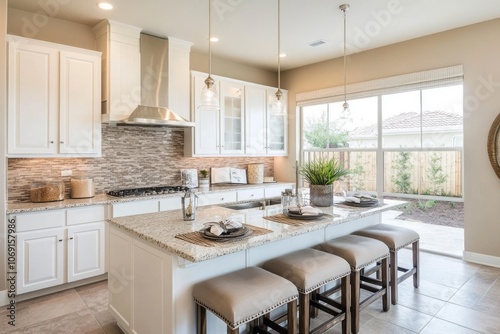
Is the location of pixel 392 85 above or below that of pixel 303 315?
above

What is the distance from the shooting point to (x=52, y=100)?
10.9 feet

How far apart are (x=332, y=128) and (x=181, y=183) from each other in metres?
2.71

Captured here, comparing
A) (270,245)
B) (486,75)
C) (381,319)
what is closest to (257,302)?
(270,245)

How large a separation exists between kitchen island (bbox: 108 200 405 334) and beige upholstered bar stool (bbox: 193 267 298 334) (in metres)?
0.11

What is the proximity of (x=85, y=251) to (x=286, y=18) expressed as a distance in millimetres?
3444

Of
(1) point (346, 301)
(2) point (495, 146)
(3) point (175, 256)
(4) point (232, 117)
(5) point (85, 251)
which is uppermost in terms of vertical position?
(4) point (232, 117)

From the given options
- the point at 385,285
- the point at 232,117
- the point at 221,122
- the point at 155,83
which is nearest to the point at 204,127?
the point at 221,122

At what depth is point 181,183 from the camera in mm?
4703

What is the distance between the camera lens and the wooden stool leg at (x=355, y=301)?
2.38m

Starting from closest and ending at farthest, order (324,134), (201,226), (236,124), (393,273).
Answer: (201,226), (393,273), (236,124), (324,134)

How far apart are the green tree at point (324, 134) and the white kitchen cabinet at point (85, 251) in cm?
377

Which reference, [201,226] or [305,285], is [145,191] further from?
[305,285]

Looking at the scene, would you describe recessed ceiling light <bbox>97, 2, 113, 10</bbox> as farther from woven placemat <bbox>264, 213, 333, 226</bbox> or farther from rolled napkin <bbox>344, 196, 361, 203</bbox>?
rolled napkin <bbox>344, 196, 361, 203</bbox>

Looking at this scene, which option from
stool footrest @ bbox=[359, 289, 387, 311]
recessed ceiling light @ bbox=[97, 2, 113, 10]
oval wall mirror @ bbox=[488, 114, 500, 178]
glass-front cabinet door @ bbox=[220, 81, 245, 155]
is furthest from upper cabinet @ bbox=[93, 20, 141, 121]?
oval wall mirror @ bbox=[488, 114, 500, 178]
